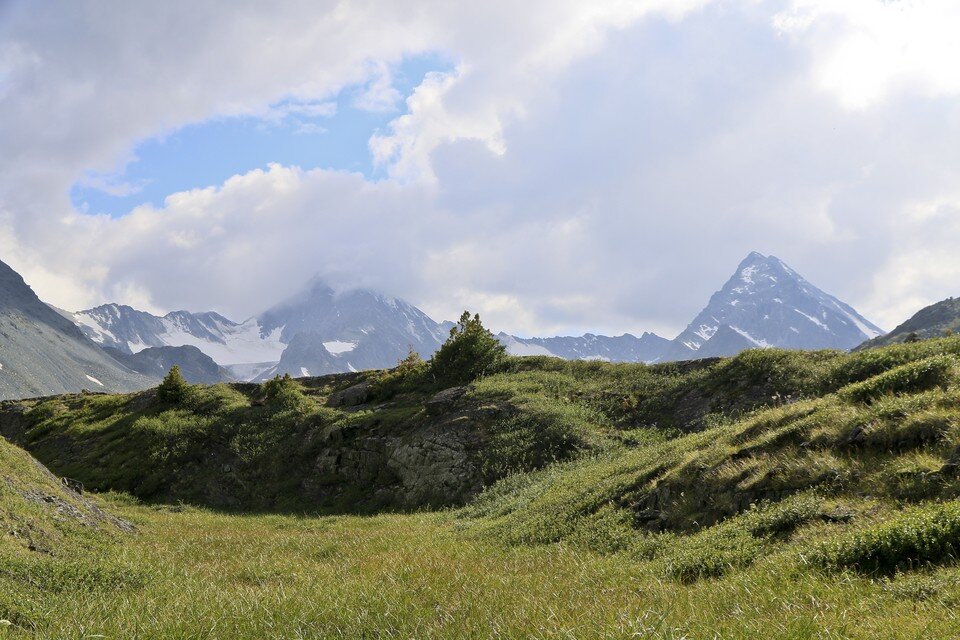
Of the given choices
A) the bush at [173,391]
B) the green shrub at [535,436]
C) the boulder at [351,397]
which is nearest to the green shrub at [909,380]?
the green shrub at [535,436]

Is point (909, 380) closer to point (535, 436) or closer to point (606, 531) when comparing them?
point (606, 531)

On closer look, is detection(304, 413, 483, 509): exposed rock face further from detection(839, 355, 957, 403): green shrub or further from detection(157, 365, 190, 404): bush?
detection(157, 365, 190, 404): bush

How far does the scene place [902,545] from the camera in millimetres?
6496

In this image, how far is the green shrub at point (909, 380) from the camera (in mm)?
13211

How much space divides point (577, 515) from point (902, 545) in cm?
925

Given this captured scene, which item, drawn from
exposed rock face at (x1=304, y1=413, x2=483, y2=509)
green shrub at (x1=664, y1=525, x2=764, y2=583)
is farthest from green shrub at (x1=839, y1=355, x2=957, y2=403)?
exposed rock face at (x1=304, y1=413, x2=483, y2=509)

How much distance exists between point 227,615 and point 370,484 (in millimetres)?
24289

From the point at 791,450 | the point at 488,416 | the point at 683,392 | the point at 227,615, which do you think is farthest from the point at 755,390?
the point at 227,615

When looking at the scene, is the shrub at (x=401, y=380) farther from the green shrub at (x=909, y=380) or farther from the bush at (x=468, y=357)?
the green shrub at (x=909, y=380)

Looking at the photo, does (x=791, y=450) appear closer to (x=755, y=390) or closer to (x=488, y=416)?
(x=755, y=390)

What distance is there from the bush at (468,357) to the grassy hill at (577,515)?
18.2 feet

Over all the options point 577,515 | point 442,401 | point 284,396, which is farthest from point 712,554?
point 284,396

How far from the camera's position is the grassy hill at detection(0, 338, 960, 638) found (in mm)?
5844

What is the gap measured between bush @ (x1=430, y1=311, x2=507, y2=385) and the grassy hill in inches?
218
